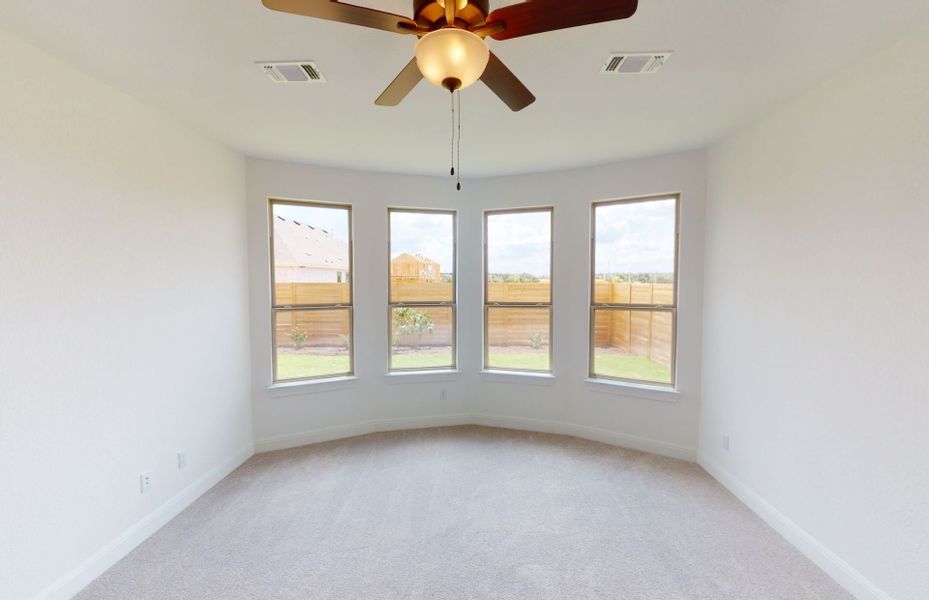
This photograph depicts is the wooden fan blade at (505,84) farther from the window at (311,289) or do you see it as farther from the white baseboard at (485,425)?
the white baseboard at (485,425)

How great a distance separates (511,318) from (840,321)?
2619 mm

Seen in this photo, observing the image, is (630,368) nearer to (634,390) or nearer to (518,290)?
(634,390)

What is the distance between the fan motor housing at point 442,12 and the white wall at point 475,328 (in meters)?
2.74

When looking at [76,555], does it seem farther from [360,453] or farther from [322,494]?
[360,453]

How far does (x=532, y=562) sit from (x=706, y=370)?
2.20 meters

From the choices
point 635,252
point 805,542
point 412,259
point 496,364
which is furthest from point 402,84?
point 805,542

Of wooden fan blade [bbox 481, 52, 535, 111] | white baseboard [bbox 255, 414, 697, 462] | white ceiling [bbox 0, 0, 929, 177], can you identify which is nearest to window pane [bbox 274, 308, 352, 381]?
white baseboard [bbox 255, 414, 697, 462]

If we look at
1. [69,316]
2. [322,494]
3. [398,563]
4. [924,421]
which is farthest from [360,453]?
[924,421]

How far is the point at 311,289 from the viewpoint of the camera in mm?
3828

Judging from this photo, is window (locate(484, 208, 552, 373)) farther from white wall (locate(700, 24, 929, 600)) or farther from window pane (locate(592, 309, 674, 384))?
white wall (locate(700, 24, 929, 600))

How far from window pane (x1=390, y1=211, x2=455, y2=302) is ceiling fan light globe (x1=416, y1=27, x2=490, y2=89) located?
2.97 m

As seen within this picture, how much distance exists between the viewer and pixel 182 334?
275 centimetres

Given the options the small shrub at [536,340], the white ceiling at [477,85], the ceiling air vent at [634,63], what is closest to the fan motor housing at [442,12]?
the white ceiling at [477,85]

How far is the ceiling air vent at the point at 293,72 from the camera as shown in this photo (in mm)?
1935
